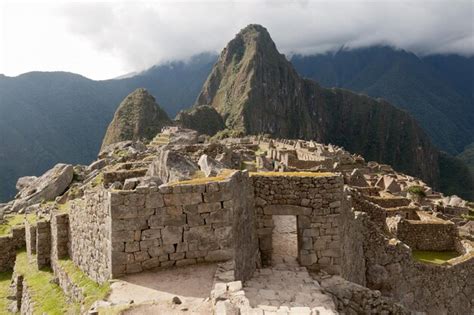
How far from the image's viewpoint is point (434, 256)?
1780cm

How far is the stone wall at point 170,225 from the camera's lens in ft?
24.4

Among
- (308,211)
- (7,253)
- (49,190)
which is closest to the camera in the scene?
(308,211)

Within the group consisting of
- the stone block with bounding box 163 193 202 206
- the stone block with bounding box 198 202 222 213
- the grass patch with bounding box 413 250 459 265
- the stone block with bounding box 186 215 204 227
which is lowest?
the grass patch with bounding box 413 250 459 265

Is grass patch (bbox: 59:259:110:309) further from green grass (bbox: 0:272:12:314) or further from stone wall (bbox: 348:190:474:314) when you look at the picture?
stone wall (bbox: 348:190:474:314)

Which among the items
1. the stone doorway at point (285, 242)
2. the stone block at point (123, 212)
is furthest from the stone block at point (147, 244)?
the stone doorway at point (285, 242)

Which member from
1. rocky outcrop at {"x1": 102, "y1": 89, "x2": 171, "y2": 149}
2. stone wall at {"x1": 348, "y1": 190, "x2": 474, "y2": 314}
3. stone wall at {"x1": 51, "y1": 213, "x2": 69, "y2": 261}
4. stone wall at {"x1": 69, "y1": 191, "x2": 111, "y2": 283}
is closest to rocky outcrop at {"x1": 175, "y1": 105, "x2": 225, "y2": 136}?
rocky outcrop at {"x1": 102, "y1": 89, "x2": 171, "y2": 149}

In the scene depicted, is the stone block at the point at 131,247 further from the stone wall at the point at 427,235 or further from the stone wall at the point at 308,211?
the stone wall at the point at 427,235

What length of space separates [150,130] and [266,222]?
11742cm

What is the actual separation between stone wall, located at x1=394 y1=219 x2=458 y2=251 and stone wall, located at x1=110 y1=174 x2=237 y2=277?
12.6 metres

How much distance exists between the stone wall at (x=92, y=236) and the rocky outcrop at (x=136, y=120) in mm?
110581

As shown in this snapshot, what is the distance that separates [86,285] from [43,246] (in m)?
4.67

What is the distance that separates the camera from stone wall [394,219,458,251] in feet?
59.4

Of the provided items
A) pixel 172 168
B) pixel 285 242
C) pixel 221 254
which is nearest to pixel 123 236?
pixel 221 254

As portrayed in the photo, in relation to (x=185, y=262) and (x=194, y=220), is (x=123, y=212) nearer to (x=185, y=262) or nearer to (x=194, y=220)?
(x=194, y=220)
